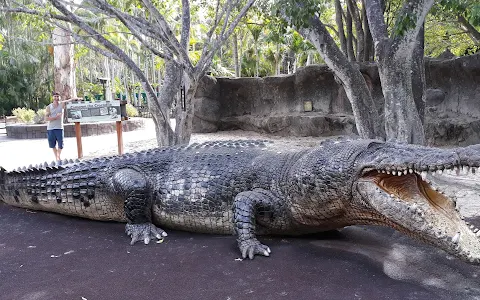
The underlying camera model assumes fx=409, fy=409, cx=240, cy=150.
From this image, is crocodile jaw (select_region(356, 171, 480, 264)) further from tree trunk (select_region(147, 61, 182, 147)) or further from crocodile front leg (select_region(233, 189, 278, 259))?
tree trunk (select_region(147, 61, 182, 147))

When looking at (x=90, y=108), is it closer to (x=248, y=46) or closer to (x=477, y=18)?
(x=477, y=18)

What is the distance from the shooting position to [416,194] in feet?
8.93

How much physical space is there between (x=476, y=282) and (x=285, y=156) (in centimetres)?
169

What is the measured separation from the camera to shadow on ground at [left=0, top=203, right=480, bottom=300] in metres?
2.53

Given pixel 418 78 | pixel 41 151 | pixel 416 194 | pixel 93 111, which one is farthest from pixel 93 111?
pixel 416 194

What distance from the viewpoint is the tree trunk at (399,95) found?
5.96 m

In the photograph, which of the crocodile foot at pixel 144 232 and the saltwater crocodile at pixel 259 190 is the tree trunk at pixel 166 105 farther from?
the crocodile foot at pixel 144 232

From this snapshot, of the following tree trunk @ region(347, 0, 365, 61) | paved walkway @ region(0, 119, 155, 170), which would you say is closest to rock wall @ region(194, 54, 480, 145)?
tree trunk @ region(347, 0, 365, 61)

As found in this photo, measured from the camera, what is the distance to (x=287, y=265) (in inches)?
115

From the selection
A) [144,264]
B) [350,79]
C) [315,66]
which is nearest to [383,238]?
[144,264]

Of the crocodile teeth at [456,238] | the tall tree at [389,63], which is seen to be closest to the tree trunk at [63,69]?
the tall tree at [389,63]

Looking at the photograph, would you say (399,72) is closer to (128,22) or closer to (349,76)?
(349,76)

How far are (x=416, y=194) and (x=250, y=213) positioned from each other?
4.05ft

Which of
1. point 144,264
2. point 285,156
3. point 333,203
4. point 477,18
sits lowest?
point 144,264
